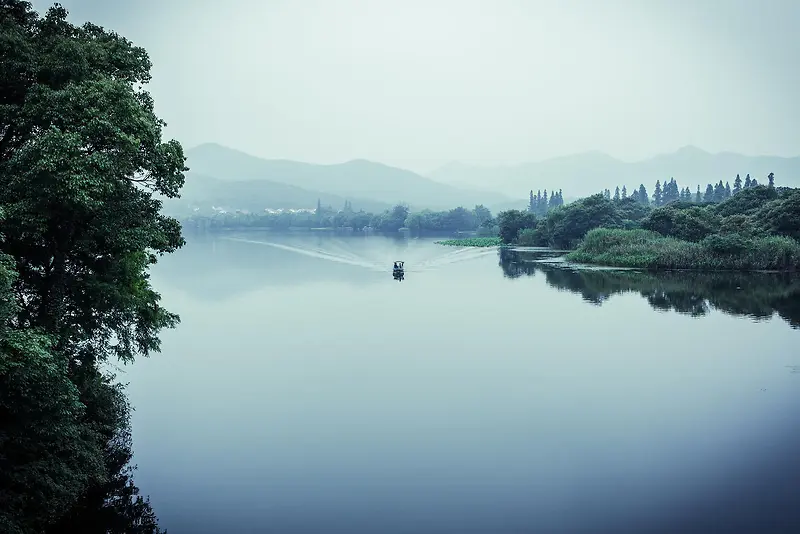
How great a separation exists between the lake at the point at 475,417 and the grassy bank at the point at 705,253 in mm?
12044

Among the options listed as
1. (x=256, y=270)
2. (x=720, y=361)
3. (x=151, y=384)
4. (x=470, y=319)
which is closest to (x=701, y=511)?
(x=720, y=361)

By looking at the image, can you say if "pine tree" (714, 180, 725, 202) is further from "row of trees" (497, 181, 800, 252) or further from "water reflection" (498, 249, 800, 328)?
"water reflection" (498, 249, 800, 328)

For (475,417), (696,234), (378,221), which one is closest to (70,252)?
(475,417)

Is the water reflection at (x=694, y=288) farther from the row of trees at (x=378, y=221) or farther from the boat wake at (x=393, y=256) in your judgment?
the row of trees at (x=378, y=221)

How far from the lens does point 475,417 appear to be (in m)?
18.8

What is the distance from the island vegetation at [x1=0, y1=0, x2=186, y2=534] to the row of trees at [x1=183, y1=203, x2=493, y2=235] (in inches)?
4244

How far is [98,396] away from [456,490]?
8.68m

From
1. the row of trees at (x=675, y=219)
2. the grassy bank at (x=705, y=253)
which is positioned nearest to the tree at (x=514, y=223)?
the row of trees at (x=675, y=219)

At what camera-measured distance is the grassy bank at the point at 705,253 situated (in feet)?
162

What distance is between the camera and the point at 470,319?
114 ft

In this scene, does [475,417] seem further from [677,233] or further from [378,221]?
[378,221]

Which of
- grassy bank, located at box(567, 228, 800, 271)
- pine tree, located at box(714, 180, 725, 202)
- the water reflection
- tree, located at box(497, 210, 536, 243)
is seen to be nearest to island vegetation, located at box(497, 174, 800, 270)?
grassy bank, located at box(567, 228, 800, 271)

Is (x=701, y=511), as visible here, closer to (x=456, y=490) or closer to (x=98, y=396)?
(x=456, y=490)

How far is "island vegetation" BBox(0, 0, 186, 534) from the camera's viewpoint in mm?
10719
